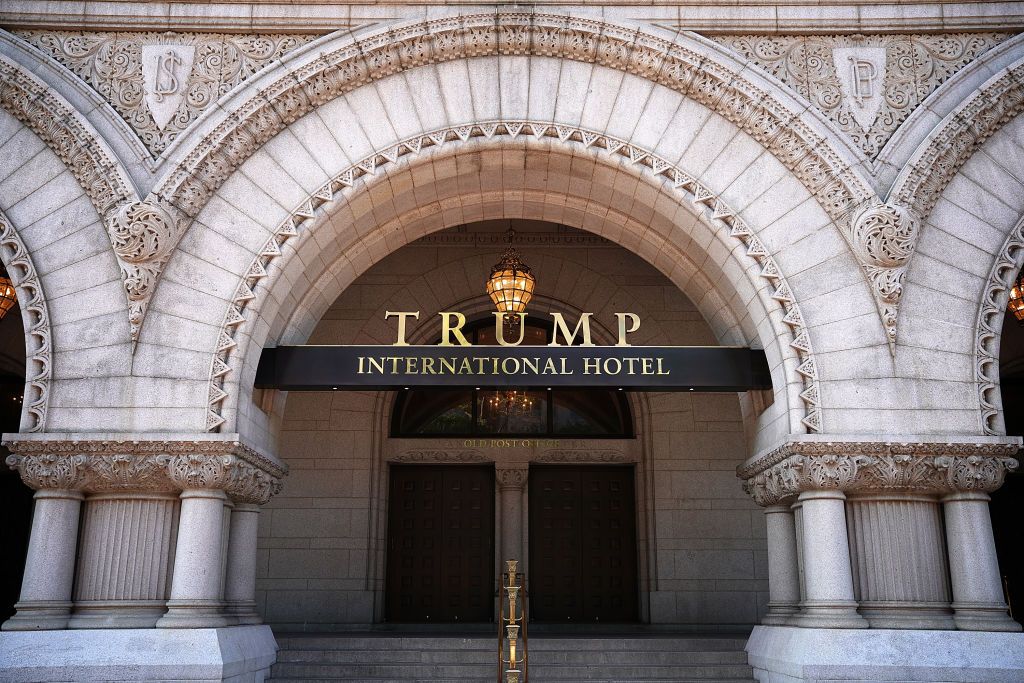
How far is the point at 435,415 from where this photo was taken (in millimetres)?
14680

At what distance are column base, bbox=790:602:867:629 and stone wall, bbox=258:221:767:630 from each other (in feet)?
16.0

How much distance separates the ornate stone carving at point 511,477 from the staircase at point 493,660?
125 inches

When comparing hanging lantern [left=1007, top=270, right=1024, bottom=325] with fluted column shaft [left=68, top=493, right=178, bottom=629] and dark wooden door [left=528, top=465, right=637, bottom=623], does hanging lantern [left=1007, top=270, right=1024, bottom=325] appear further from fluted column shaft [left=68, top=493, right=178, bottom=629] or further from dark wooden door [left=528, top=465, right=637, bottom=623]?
fluted column shaft [left=68, top=493, right=178, bottom=629]

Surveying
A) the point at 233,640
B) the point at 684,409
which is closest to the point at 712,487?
the point at 684,409

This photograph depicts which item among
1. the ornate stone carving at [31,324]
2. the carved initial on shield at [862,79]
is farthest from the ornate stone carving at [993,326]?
the ornate stone carving at [31,324]

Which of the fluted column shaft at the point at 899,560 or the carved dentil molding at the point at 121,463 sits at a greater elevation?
the carved dentil molding at the point at 121,463

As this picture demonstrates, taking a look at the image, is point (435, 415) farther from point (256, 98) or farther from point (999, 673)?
point (999, 673)

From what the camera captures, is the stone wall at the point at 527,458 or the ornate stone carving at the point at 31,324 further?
the stone wall at the point at 527,458

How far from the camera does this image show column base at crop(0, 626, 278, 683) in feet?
27.2

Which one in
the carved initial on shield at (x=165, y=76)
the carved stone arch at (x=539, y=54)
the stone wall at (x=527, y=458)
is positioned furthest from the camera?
the stone wall at (x=527, y=458)

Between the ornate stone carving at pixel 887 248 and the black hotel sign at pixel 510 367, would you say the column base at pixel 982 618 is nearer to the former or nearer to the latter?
the ornate stone carving at pixel 887 248

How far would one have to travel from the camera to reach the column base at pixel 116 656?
8289mm

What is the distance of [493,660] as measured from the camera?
34.6 feet

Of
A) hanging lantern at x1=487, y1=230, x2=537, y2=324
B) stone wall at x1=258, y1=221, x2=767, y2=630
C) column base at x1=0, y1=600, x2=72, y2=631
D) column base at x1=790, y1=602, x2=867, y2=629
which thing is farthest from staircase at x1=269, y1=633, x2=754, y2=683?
hanging lantern at x1=487, y1=230, x2=537, y2=324
